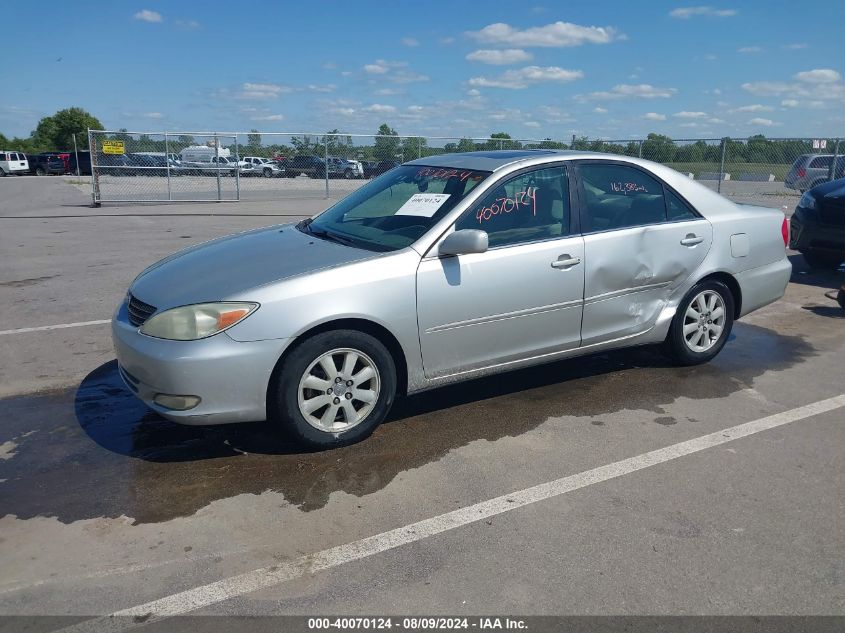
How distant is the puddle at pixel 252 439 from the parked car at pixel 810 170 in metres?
14.8

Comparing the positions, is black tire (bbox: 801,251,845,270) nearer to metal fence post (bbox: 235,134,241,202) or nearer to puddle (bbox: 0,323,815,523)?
puddle (bbox: 0,323,815,523)

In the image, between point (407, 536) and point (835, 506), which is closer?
point (407, 536)

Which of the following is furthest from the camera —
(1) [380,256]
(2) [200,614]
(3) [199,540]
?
(1) [380,256]

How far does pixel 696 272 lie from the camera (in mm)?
5352

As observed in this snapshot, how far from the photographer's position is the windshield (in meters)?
4.47

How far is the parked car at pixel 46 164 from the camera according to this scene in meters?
50.9

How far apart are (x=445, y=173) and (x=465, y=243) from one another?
3.24 feet

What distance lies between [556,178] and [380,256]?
148 cm

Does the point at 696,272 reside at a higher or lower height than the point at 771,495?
higher

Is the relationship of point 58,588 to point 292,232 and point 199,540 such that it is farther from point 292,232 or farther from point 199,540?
point 292,232

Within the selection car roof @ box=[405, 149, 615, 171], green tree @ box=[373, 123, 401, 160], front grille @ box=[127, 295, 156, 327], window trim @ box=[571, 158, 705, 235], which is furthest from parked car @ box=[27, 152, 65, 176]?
window trim @ box=[571, 158, 705, 235]

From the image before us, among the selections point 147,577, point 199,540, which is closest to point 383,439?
point 199,540

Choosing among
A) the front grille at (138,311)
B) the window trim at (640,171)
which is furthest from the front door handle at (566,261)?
the front grille at (138,311)

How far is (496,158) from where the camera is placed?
499cm
